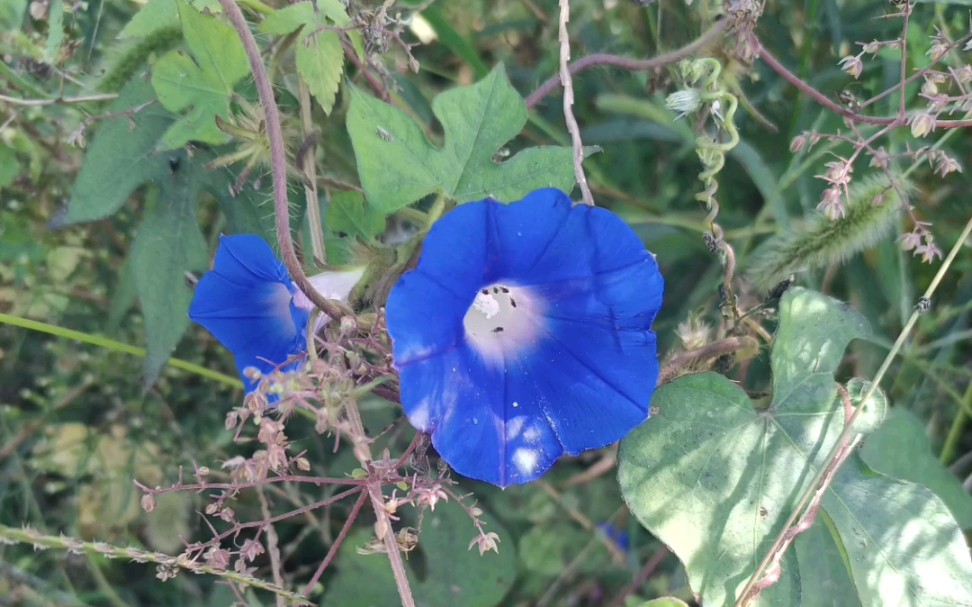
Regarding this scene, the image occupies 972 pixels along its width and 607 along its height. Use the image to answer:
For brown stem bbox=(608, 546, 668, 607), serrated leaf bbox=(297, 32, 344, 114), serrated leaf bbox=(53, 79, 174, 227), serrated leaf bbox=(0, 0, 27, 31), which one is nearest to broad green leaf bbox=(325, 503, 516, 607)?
brown stem bbox=(608, 546, 668, 607)

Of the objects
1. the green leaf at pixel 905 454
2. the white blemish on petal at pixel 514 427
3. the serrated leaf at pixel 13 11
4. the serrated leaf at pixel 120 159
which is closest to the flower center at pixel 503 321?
the white blemish on petal at pixel 514 427

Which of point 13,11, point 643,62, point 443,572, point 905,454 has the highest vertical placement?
point 643,62

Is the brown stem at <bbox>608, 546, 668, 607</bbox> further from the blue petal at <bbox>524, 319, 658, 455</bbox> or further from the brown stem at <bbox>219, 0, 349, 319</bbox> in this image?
the brown stem at <bbox>219, 0, 349, 319</bbox>

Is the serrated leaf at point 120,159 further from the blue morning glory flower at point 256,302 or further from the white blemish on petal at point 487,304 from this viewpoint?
the white blemish on petal at point 487,304

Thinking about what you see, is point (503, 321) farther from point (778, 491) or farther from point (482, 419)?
point (778, 491)

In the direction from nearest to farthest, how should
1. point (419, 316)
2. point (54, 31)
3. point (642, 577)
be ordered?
point (419, 316) → point (54, 31) → point (642, 577)

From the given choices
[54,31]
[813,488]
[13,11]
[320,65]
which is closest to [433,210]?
[320,65]

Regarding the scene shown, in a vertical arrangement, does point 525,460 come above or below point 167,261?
above
